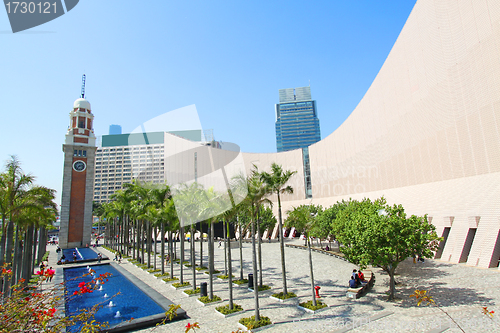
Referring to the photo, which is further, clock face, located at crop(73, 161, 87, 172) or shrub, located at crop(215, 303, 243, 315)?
clock face, located at crop(73, 161, 87, 172)

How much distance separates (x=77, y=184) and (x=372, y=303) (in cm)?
5300

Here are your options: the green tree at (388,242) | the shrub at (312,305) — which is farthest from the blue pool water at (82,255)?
the green tree at (388,242)

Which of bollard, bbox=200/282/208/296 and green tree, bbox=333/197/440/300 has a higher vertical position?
green tree, bbox=333/197/440/300

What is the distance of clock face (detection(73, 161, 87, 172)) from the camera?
2039 inches

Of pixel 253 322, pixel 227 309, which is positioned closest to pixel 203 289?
pixel 227 309

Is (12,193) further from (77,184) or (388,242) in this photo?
(77,184)

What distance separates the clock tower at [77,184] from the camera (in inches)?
1957

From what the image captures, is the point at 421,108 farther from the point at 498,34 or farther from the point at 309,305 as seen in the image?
the point at 309,305

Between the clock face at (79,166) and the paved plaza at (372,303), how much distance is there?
131 feet

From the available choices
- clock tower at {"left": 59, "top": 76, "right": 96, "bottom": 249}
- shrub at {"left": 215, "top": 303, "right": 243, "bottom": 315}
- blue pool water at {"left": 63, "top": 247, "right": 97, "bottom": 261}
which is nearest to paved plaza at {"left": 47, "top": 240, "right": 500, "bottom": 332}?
shrub at {"left": 215, "top": 303, "right": 243, "bottom": 315}

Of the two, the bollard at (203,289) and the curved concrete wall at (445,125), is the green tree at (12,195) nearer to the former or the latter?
the bollard at (203,289)

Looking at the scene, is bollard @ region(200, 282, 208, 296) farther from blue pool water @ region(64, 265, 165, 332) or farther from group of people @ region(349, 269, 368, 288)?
group of people @ region(349, 269, 368, 288)

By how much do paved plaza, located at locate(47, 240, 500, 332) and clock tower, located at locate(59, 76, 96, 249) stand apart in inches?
1475

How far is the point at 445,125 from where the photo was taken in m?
24.0
